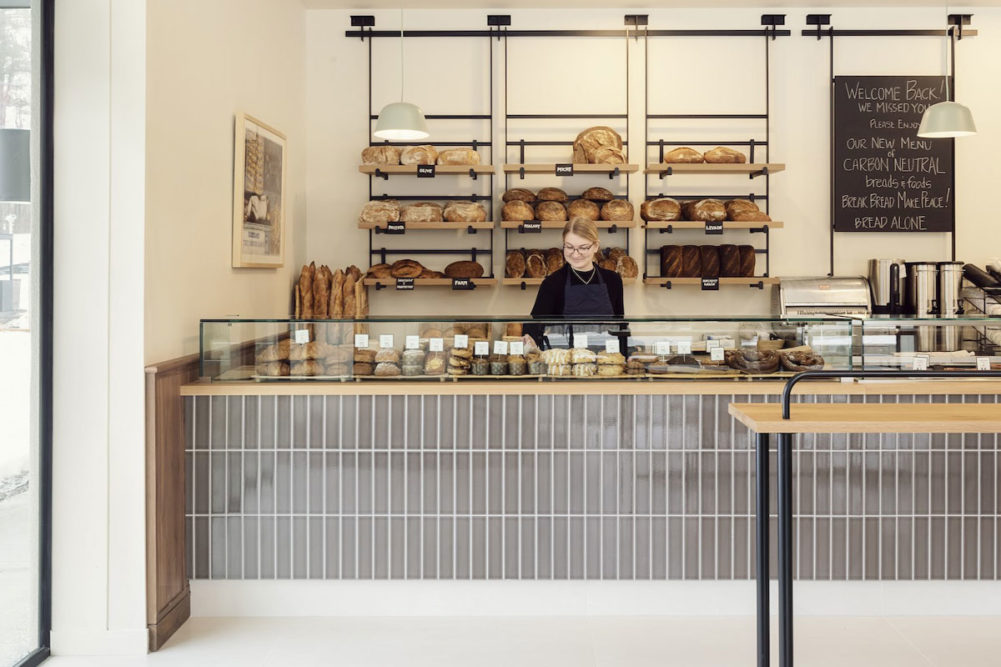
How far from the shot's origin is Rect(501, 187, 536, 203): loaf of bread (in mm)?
4840

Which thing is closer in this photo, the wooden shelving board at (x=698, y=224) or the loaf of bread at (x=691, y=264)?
the wooden shelving board at (x=698, y=224)

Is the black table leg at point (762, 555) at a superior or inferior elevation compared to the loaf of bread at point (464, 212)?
inferior

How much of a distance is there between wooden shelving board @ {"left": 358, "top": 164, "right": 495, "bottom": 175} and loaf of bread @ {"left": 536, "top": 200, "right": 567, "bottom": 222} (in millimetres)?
338

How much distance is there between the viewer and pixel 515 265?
4.85m

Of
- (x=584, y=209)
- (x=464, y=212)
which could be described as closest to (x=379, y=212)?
(x=464, y=212)

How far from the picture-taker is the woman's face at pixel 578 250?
375cm

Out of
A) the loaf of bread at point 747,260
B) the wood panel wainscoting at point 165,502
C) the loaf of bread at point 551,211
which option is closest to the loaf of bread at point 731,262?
the loaf of bread at point 747,260

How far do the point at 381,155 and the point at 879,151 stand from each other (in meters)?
2.80

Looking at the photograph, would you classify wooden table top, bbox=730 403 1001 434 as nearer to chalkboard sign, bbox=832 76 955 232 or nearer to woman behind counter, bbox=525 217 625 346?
woman behind counter, bbox=525 217 625 346

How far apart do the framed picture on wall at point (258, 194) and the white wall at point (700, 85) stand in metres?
0.72

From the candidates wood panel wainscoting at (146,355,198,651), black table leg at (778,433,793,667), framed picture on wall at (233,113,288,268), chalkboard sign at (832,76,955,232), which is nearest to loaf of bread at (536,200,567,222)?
framed picture on wall at (233,113,288,268)

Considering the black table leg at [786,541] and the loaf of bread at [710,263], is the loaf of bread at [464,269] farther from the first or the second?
the black table leg at [786,541]

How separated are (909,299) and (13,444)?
14.0 ft

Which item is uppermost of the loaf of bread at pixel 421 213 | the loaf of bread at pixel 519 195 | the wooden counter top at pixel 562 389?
the loaf of bread at pixel 519 195
